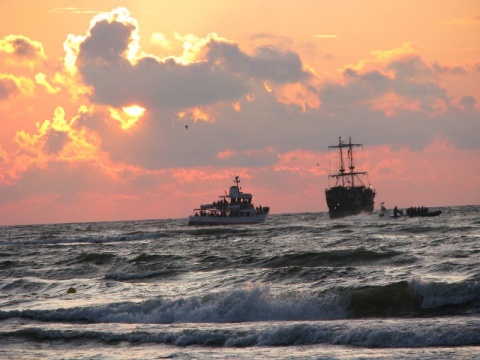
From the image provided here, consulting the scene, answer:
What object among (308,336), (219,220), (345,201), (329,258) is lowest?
(308,336)

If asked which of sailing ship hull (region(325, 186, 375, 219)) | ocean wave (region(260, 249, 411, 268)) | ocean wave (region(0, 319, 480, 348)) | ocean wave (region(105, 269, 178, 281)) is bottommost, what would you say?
ocean wave (region(0, 319, 480, 348))

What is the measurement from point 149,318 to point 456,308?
963cm

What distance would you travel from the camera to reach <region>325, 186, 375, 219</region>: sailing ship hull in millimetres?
164125

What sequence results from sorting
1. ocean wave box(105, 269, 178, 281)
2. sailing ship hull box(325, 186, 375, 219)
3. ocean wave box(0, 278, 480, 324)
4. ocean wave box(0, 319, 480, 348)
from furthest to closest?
sailing ship hull box(325, 186, 375, 219), ocean wave box(105, 269, 178, 281), ocean wave box(0, 278, 480, 324), ocean wave box(0, 319, 480, 348)

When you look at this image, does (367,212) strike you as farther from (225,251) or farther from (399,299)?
(399,299)

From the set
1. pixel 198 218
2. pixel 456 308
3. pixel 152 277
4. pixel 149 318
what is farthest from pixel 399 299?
pixel 198 218

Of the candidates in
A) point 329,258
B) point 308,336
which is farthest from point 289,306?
point 329,258

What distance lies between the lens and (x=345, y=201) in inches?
6471

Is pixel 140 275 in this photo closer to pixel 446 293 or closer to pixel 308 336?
pixel 446 293

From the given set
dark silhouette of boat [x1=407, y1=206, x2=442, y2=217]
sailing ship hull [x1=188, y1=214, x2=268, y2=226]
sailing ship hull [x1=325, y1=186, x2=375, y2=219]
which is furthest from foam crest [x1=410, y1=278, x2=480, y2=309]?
sailing ship hull [x1=325, y1=186, x2=375, y2=219]

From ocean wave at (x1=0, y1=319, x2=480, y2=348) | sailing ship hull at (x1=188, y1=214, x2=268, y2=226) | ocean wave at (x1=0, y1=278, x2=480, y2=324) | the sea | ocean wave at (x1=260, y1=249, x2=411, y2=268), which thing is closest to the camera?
ocean wave at (x1=0, y1=319, x2=480, y2=348)

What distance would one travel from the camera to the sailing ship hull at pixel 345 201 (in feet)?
538

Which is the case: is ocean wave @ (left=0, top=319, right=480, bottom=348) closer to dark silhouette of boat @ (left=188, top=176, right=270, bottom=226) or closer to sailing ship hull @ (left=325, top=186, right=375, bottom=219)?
dark silhouette of boat @ (left=188, top=176, right=270, bottom=226)

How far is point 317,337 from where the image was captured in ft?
64.6
